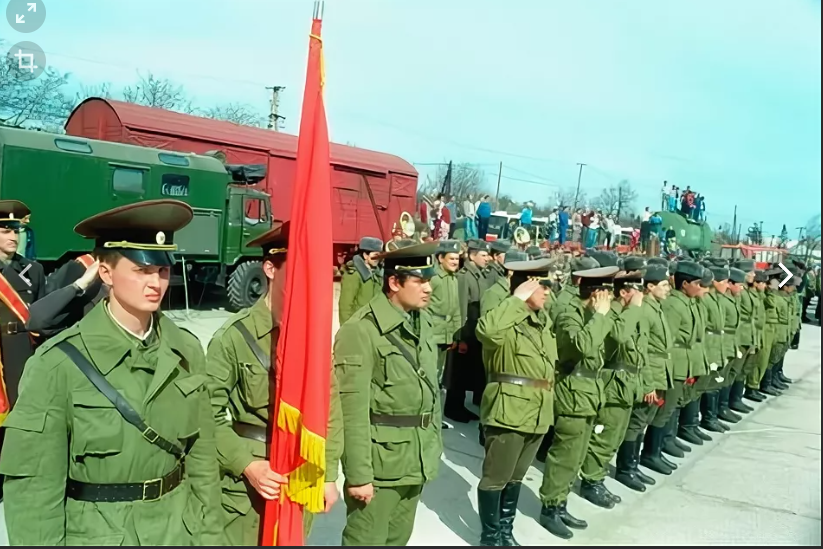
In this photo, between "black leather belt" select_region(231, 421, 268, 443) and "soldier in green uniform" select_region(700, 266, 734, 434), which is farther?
"soldier in green uniform" select_region(700, 266, 734, 434)

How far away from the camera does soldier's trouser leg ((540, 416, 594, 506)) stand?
4.69m

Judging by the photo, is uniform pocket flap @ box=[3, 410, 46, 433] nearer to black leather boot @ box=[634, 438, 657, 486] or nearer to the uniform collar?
the uniform collar

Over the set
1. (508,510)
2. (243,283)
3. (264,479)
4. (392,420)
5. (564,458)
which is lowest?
(508,510)

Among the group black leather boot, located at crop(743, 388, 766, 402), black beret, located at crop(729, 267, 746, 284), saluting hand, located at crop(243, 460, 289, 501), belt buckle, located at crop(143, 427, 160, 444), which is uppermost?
black beret, located at crop(729, 267, 746, 284)

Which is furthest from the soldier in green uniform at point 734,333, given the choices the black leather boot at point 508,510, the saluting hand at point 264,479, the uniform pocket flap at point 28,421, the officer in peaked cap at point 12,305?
the uniform pocket flap at point 28,421

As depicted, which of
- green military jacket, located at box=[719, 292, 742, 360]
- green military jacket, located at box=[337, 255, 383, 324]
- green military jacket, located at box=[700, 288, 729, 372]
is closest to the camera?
green military jacket, located at box=[700, 288, 729, 372]

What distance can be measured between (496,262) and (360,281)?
1.80 meters

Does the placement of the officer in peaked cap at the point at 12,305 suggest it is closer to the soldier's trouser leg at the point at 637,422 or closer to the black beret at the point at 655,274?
the soldier's trouser leg at the point at 637,422

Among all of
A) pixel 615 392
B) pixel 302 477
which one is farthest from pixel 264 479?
pixel 615 392

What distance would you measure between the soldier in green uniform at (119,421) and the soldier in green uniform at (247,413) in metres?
0.39

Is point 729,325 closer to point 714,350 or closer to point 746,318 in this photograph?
point 714,350

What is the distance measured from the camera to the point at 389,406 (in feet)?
10.7

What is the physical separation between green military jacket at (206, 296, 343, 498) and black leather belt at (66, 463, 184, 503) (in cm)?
55

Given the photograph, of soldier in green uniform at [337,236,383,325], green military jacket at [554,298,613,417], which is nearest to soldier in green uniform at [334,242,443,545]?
green military jacket at [554,298,613,417]
